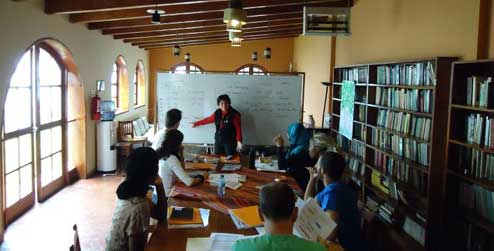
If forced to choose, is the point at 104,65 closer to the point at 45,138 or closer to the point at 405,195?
the point at 45,138

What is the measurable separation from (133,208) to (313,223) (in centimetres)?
99

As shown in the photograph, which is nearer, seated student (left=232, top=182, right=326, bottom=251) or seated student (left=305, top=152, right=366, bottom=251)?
seated student (left=232, top=182, right=326, bottom=251)

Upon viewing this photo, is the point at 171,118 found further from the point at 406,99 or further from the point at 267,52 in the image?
the point at 267,52

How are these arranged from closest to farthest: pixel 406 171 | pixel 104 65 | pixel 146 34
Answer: pixel 406 171
pixel 104 65
pixel 146 34

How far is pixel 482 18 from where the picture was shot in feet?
11.5

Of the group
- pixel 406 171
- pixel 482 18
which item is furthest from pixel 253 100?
pixel 482 18

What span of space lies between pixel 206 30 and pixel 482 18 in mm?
6164

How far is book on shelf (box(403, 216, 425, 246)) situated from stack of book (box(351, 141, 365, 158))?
4.16 ft

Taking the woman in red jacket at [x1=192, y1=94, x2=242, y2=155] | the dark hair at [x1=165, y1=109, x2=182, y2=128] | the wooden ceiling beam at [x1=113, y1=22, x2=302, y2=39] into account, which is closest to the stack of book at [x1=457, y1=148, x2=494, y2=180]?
the dark hair at [x1=165, y1=109, x2=182, y2=128]

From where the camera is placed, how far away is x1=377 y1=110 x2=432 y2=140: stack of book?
4.12 m

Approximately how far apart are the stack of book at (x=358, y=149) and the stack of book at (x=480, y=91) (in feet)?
7.19

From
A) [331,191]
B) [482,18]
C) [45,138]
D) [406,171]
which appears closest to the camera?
[331,191]

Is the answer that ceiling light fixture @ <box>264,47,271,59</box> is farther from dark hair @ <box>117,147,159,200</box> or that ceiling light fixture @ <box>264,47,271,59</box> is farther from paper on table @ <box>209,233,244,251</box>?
paper on table @ <box>209,233,244,251</box>

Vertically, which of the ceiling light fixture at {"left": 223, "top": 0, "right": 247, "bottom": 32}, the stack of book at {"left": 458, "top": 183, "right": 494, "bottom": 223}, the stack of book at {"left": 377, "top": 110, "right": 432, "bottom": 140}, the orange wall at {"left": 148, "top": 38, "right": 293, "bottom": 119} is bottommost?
the stack of book at {"left": 458, "top": 183, "right": 494, "bottom": 223}
